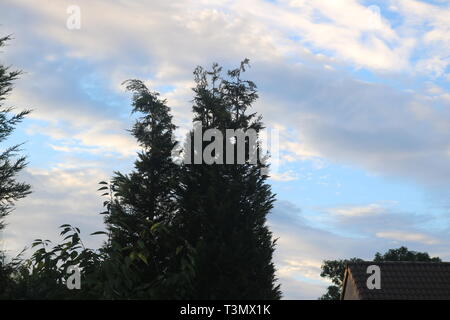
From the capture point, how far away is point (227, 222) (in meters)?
25.2

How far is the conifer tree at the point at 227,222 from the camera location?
78.5 ft

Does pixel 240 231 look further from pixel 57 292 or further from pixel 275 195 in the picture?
pixel 57 292

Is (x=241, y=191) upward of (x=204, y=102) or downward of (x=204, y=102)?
downward

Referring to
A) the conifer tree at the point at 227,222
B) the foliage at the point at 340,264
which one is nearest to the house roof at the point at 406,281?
the conifer tree at the point at 227,222

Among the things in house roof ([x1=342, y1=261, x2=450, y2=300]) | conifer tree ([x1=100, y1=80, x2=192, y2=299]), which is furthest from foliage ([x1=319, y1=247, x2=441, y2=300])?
conifer tree ([x1=100, y1=80, x2=192, y2=299])

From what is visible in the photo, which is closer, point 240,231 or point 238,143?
point 240,231

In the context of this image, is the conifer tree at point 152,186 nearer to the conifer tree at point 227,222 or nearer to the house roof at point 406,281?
the conifer tree at point 227,222

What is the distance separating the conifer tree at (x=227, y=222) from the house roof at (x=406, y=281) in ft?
27.7

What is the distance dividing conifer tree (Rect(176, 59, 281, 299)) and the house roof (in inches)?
332

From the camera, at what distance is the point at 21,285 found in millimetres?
11703

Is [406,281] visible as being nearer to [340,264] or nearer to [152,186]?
[152,186]
